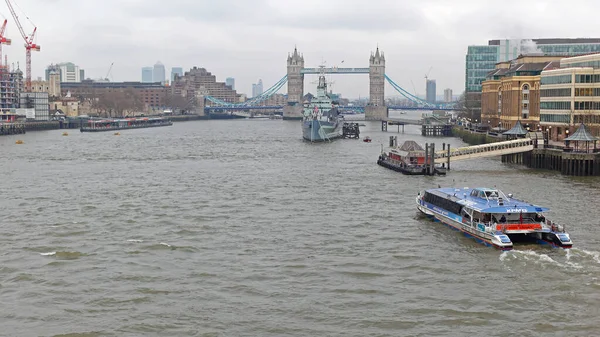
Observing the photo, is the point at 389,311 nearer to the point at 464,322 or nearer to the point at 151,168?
the point at 464,322

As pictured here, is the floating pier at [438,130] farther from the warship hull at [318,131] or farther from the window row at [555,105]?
the window row at [555,105]

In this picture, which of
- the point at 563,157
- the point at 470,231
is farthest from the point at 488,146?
the point at 470,231

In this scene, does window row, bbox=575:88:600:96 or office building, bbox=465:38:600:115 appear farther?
office building, bbox=465:38:600:115

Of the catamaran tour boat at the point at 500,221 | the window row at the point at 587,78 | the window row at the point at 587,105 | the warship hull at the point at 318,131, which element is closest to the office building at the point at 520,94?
the window row at the point at 587,78

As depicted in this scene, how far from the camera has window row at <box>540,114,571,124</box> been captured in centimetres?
6694

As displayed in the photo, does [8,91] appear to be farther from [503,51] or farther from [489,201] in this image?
[489,201]

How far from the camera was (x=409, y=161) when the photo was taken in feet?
183

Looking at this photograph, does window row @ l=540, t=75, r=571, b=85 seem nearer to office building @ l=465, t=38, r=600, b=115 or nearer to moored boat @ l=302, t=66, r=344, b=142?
moored boat @ l=302, t=66, r=344, b=142

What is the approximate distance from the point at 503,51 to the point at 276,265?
136 m

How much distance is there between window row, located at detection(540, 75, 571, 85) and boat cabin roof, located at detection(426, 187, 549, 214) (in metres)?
35.9

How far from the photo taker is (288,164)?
2537 inches

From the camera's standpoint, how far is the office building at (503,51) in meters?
143

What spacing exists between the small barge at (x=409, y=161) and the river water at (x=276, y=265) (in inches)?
231

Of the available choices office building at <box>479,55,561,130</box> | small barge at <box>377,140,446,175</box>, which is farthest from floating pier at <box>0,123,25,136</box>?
small barge at <box>377,140,446,175</box>
